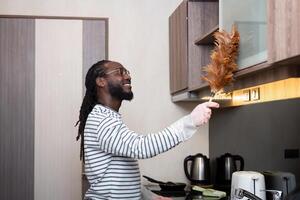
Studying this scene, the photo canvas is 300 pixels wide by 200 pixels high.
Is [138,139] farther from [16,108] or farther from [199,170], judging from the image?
[16,108]

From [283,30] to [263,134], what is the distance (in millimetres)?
1005

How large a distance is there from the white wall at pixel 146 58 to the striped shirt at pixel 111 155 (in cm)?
111

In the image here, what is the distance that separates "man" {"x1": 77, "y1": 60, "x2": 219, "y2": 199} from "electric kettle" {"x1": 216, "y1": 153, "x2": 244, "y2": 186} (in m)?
0.94

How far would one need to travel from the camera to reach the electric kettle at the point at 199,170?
2.86m

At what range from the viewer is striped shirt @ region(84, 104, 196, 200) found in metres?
1.68

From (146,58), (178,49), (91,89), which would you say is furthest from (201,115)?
(146,58)

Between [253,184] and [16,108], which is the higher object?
[16,108]

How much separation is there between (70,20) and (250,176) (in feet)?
5.63

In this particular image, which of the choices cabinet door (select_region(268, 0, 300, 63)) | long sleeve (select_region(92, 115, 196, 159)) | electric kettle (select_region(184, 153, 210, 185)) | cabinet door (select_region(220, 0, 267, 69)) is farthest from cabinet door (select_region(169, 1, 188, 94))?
cabinet door (select_region(268, 0, 300, 63))

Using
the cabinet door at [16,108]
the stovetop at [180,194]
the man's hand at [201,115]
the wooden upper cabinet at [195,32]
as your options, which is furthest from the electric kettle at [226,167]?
the cabinet door at [16,108]

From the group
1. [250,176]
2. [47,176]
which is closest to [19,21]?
[47,176]

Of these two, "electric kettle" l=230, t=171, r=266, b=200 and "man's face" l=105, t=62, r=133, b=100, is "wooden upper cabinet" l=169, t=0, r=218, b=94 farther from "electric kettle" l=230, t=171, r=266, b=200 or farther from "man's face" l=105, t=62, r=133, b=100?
"electric kettle" l=230, t=171, r=266, b=200

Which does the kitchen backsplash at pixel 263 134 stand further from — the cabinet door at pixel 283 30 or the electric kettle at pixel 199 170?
the cabinet door at pixel 283 30

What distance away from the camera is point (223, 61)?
64.1 inches
